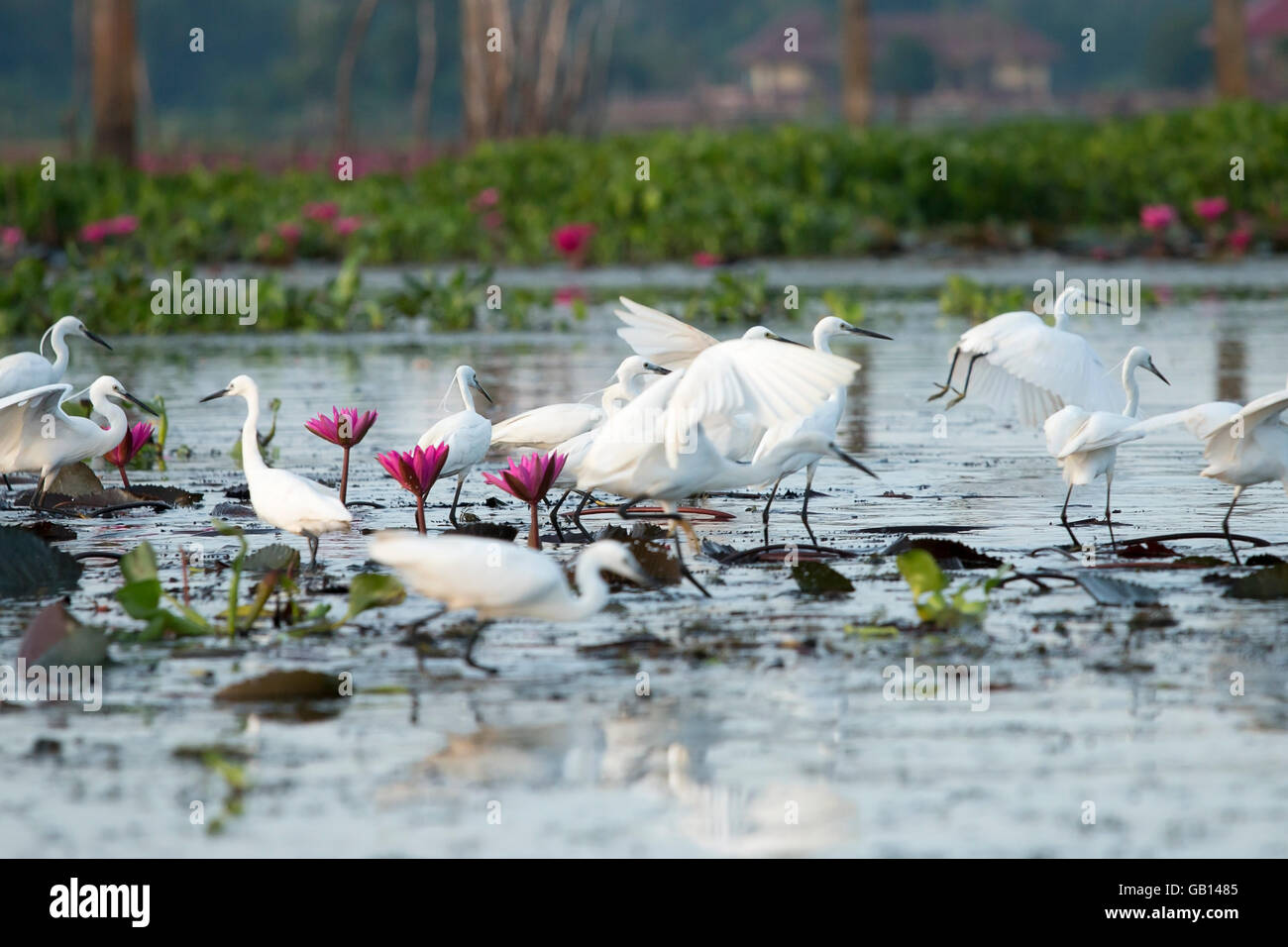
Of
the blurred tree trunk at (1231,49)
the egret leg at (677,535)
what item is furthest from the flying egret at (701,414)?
the blurred tree trunk at (1231,49)

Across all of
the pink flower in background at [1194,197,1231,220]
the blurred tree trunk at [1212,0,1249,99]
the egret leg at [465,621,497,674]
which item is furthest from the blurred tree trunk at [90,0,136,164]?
the egret leg at [465,621,497,674]

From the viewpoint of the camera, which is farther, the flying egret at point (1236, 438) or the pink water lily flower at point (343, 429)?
the pink water lily flower at point (343, 429)

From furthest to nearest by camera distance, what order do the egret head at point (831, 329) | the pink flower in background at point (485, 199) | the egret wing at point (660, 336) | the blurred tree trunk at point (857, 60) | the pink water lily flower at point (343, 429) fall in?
the blurred tree trunk at point (857, 60) → the pink flower in background at point (485, 199) → the egret head at point (831, 329) → the egret wing at point (660, 336) → the pink water lily flower at point (343, 429)

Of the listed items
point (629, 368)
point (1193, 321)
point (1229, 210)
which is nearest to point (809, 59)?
point (1229, 210)

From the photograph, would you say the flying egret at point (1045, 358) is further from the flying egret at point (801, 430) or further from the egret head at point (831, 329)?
the flying egret at point (801, 430)

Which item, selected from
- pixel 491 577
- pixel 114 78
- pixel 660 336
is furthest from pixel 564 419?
pixel 114 78

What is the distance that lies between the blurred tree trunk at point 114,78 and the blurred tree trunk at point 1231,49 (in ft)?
54.4

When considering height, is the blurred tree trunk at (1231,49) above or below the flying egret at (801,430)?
above

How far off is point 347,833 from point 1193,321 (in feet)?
44.4

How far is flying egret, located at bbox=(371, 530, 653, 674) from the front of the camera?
5.14 m

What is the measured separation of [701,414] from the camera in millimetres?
6777

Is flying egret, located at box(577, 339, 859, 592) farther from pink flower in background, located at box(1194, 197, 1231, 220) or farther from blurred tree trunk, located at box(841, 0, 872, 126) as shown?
blurred tree trunk, located at box(841, 0, 872, 126)

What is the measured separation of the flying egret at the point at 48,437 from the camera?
7.64 meters

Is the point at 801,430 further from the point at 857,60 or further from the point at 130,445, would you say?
the point at 857,60
